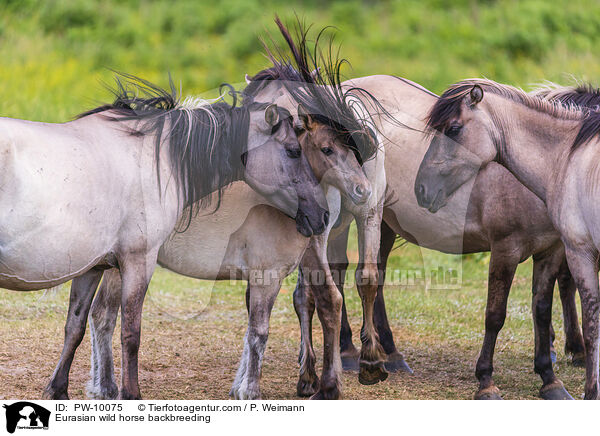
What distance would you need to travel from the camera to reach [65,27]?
20.6m

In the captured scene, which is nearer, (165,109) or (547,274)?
(165,109)

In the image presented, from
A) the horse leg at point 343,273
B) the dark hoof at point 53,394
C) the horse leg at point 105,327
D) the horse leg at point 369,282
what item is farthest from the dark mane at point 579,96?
the dark hoof at point 53,394

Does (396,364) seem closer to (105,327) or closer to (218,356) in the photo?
(218,356)

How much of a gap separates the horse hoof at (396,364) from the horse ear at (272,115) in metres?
2.85

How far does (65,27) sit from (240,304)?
43.1 feet

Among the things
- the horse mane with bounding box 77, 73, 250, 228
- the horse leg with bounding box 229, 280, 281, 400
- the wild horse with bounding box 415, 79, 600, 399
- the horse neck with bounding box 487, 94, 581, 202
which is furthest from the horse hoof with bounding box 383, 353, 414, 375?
the horse mane with bounding box 77, 73, 250, 228

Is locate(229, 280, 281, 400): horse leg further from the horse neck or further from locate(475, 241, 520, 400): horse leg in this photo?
the horse neck

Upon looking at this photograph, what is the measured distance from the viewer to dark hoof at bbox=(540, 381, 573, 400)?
6.41m

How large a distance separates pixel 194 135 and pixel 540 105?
2640mm

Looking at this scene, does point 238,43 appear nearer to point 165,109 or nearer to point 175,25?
point 175,25

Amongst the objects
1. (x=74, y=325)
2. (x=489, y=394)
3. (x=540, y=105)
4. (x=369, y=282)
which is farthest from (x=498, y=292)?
(x=74, y=325)

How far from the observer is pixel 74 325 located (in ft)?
19.1

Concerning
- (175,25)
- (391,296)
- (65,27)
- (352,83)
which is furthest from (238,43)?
(352,83)

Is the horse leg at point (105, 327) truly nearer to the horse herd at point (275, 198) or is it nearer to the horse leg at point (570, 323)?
the horse herd at point (275, 198)
